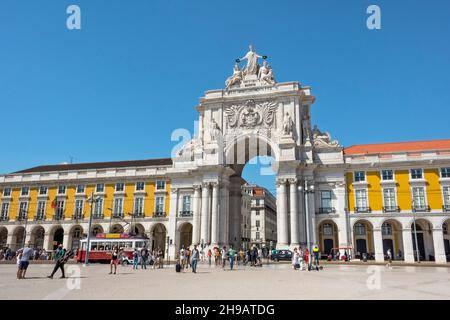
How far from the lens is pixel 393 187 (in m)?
49.8

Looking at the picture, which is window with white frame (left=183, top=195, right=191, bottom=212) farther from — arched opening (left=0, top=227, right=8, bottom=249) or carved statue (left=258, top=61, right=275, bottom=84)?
arched opening (left=0, top=227, right=8, bottom=249)

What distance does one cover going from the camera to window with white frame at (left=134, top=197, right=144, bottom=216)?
2345 inches

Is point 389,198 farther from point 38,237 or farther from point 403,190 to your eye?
point 38,237

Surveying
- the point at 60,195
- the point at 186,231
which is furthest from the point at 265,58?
the point at 60,195

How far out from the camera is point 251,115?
181ft

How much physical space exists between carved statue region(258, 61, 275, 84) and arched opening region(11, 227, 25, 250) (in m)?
48.3

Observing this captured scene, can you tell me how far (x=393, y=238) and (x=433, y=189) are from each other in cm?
995

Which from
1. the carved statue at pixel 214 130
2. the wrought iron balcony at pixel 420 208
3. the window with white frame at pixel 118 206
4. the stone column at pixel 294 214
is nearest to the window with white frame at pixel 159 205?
the window with white frame at pixel 118 206

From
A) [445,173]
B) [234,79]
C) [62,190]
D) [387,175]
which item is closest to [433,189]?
[445,173]

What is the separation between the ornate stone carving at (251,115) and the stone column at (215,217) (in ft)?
33.4

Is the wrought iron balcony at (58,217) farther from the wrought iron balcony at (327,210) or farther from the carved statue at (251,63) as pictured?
the wrought iron balcony at (327,210)

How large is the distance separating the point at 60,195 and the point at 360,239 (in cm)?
5034

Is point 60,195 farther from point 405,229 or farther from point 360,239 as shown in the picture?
point 405,229
